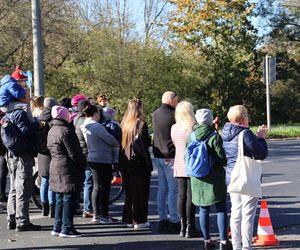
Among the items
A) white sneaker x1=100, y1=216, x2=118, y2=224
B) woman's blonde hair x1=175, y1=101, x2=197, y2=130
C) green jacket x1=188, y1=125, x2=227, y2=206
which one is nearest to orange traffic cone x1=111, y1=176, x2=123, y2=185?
white sneaker x1=100, y1=216, x2=118, y2=224

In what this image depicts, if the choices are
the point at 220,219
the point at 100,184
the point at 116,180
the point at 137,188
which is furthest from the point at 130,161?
the point at 116,180

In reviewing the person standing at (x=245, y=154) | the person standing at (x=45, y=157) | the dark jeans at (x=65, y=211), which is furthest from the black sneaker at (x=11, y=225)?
the person standing at (x=245, y=154)

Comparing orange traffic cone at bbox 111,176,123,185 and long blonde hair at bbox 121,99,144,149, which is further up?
long blonde hair at bbox 121,99,144,149

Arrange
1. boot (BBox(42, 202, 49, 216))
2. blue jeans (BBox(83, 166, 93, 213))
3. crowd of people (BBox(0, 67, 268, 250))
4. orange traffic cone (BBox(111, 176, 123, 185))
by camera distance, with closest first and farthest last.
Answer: crowd of people (BBox(0, 67, 268, 250)) → blue jeans (BBox(83, 166, 93, 213)) → boot (BBox(42, 202, 49, 216)) → orange traffic cone (BBox(111, 176, 123, 185))

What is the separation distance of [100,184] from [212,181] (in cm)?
242

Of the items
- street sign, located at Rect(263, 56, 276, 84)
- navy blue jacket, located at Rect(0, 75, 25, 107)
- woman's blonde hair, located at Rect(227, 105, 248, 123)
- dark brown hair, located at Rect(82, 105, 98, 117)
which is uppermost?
street sign, located at Rect(263, 56, 276, 84)

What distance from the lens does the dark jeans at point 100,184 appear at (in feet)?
30.0

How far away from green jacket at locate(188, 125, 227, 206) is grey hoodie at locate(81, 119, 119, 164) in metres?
2.13

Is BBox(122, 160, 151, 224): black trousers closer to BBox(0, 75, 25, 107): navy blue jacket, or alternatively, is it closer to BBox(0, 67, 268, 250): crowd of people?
BBox(0, 67, 268, 250): crowd of people

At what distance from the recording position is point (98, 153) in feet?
29.8

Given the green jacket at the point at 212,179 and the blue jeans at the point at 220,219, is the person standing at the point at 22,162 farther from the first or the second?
the blue jeans at the point at 220,219

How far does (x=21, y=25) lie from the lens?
26.4 m

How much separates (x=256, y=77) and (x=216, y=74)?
18.6ft

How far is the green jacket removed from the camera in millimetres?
7230
